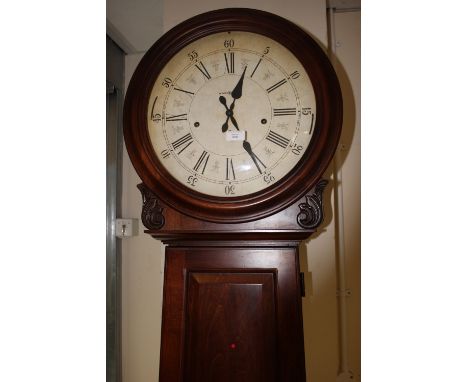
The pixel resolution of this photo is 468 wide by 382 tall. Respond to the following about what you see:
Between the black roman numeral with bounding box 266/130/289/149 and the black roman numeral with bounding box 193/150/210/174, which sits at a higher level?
the black roman numeral with bounding box 266/130/289/149

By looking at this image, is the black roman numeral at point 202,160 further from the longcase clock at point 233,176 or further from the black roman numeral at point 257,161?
the black roman numeral at point 257,161

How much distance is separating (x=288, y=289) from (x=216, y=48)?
0.64m

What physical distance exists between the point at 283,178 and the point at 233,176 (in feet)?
0.41

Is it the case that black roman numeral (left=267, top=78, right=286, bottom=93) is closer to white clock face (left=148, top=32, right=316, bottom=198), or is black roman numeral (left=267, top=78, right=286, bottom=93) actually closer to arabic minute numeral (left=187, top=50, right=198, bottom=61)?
white clock face (left=148, top=32, right=316, bottom=198)

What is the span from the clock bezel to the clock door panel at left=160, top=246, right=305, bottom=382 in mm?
113

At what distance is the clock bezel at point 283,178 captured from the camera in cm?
91

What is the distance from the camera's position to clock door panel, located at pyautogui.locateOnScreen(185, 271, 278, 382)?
89 centimetres

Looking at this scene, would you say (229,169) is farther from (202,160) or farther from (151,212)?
(151,212)

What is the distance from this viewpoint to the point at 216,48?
1.01m

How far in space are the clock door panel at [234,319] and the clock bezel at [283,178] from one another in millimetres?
113

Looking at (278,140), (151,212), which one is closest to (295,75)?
(278,140)

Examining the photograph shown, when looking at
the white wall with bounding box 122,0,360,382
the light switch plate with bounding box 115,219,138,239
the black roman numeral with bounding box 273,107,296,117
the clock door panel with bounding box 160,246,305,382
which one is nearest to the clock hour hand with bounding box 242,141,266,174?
the black roman numeral with bounding box 273,107,296,117
